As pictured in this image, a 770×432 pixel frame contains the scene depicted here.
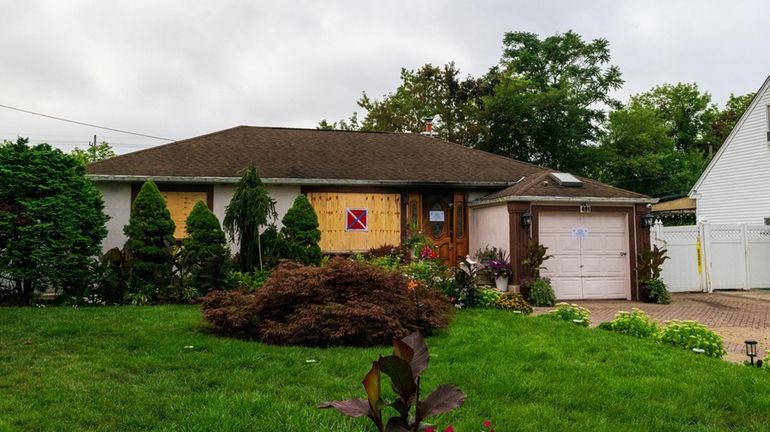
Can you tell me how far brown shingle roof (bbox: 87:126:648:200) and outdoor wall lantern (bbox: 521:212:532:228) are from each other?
0.48 meters

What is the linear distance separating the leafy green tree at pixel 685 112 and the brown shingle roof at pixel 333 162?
1166 inches

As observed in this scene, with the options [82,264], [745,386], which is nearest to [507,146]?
[82,264]

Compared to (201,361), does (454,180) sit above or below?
above

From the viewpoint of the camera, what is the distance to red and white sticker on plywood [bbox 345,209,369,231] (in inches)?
542

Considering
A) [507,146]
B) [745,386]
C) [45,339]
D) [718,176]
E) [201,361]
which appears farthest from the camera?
[507,146]

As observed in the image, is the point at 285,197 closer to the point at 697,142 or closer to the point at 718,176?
the point at 718,176

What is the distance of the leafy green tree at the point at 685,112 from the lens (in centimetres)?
3959

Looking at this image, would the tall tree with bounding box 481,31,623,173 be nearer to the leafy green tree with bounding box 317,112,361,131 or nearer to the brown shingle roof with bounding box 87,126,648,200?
the leafy green tree with bounding box 317,112,361,131

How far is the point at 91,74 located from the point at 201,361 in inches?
521

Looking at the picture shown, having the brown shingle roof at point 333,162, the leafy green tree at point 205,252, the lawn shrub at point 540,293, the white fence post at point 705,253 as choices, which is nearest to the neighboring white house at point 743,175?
the white fence post at point 705,253

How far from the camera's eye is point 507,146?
2869cm

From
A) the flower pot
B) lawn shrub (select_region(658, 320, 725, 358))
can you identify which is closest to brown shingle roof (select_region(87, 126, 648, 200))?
the flower pot

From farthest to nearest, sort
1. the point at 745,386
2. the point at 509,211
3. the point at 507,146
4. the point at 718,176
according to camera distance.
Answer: the point at 507,146 < the point at 718,176 < the point at 509,211 < the point at 745,386

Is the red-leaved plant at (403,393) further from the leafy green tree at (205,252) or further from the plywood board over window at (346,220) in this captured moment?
the plywood board over window at (346,220)
